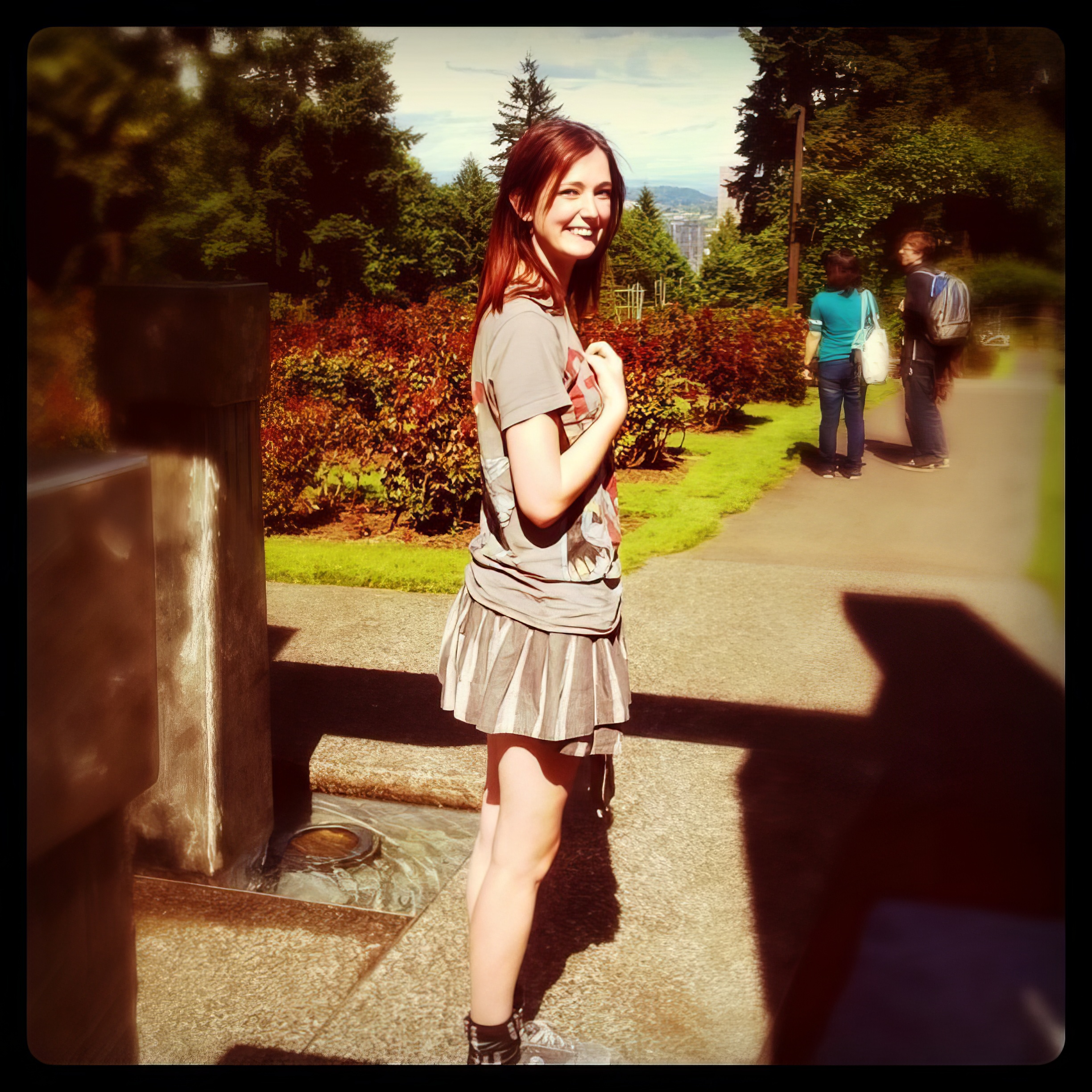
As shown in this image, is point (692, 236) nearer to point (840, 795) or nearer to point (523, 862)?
point (840, 795)

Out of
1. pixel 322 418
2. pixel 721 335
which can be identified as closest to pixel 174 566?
pixel 322 418

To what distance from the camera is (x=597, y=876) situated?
3.01m

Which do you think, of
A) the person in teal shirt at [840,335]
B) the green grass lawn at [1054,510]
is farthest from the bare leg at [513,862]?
the person in teal shirt at [840,335]

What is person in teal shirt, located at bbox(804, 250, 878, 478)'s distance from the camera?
9.38 feet

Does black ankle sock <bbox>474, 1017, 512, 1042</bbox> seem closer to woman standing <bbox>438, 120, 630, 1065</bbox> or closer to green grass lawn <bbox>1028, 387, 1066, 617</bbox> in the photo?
woman standing <bbox>438, 120, 630, 1065</bbox>

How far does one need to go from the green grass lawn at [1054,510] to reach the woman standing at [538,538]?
3.00ft

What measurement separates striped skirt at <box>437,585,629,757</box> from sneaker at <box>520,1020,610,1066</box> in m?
0.70

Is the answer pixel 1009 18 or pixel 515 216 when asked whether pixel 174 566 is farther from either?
pixel 1009 18

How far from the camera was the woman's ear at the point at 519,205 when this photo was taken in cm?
196

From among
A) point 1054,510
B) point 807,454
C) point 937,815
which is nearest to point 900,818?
point 937,815

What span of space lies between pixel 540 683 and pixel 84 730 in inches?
31.0

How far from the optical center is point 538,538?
1.94 meters

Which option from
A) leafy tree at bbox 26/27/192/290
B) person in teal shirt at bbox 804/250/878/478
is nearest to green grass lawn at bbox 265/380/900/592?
person in teal shirt at bbox 804/250/878/478

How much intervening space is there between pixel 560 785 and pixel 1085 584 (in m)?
1.07
